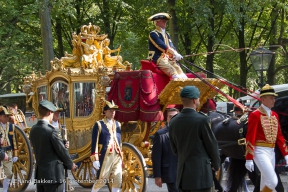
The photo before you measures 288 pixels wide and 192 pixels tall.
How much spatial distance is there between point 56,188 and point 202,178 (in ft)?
6.66

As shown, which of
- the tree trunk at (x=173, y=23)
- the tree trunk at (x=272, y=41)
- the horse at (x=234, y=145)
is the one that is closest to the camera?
the horse at (x=234, y=145)

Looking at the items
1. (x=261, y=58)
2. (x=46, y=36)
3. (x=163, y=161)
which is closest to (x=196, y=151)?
(x=163, y=161)

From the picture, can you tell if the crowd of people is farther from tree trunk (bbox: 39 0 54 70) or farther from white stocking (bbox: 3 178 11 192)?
tree trunk (bbox: 39 0 54 70)

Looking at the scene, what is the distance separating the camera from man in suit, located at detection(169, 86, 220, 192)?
601 centimetres

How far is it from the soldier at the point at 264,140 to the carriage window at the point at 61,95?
4.83m

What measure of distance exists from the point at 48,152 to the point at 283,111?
3.87 metres

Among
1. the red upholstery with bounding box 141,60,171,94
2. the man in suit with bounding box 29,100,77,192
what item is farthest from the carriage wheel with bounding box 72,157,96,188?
the man in suit with bounding box 29,100,77,192

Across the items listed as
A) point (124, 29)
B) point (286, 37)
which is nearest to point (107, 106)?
point (124, 29)

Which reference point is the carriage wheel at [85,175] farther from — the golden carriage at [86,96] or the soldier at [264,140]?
the soldier at [264,140]

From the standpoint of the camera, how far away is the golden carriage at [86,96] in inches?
440

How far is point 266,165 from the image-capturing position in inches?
319

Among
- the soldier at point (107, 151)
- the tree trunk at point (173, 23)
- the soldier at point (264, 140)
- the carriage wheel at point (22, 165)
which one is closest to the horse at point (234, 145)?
the soldier at point (264, 140)

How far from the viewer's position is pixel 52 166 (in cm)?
707

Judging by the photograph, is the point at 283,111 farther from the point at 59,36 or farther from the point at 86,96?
the point at 59,36
